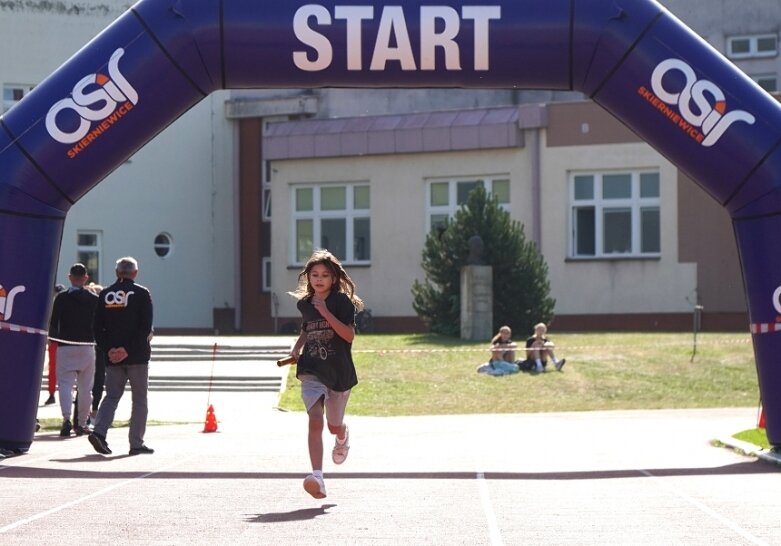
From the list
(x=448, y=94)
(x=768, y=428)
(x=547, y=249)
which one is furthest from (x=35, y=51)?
(x=768, y=428)

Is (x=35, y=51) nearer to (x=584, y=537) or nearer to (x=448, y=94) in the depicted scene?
(x=448, y=94)

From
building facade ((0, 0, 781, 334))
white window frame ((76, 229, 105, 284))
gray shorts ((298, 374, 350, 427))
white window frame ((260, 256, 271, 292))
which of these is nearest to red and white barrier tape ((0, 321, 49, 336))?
gray shorts ((298, 374, 350, 427))

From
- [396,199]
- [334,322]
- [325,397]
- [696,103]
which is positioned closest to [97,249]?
[396,199]

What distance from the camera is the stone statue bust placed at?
110 ft

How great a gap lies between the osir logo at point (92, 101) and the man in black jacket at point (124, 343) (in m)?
1.39

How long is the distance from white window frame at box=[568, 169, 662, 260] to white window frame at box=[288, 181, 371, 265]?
613 cm

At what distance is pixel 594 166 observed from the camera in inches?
1558

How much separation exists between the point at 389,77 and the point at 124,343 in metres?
3.72

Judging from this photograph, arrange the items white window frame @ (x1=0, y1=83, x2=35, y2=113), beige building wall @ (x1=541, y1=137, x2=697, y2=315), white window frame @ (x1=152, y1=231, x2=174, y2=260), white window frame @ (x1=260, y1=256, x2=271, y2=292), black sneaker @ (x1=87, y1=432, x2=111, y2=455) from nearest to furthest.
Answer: black sneaker @ (x1=87, y1=432, x2=111, y2=455) → beige building wall @ (x1=541, y1=137, x2=697, y2=315) → white window frame @ (x1=0, y1=83, x2=35, y2=113) → white window frame @ (x1=152, y1=231, x2=174, y2=260) → white window frame @ (x1=260, y1=256, x2=271, y2=292)

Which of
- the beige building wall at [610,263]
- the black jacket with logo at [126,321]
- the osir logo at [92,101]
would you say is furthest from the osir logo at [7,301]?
the beige building wall at [610,263]

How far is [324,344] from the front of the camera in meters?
11.0

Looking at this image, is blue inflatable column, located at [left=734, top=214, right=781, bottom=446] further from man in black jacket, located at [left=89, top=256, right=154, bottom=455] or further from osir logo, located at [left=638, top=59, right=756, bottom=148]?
man in black jacket, located at [left=89, top=256, right=154, bottom=455]

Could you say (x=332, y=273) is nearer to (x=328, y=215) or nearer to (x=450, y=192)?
(x=450, y=192)

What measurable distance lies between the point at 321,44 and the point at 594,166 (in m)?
26.3
